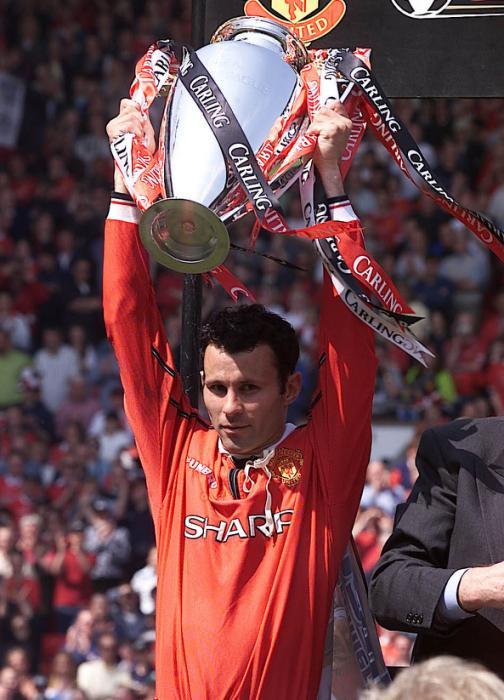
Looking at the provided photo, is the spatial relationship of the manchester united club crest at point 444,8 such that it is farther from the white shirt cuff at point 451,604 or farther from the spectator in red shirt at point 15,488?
the spectator in red shirt at point 15,488

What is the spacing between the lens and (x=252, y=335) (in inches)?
112

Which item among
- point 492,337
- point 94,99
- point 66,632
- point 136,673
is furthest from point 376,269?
point 94,99

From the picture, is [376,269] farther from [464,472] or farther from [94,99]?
[94,99]

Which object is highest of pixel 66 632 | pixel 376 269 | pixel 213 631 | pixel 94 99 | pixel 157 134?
pixel 94 99

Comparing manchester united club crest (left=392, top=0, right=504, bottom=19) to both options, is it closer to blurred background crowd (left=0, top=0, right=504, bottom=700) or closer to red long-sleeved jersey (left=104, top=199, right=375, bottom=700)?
red long-sleeved jersey (left=104, top=199, right=375, bottom=700)

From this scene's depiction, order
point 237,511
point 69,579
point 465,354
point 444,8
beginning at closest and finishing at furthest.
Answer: point 237,511 < point 444,8 < point 69,579 < point 465,354

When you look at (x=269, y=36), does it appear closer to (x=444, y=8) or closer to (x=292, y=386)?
(x=444, y=8)

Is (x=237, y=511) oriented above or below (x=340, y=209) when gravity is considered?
below

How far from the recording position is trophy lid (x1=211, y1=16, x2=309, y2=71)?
295 centimetres

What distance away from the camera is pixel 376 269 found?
2.78m

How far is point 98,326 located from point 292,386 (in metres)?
7.96

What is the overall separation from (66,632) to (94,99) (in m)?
5.44

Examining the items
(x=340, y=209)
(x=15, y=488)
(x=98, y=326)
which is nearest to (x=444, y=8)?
(x=340, y=209)

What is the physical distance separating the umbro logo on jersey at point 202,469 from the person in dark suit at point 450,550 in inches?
14.5
